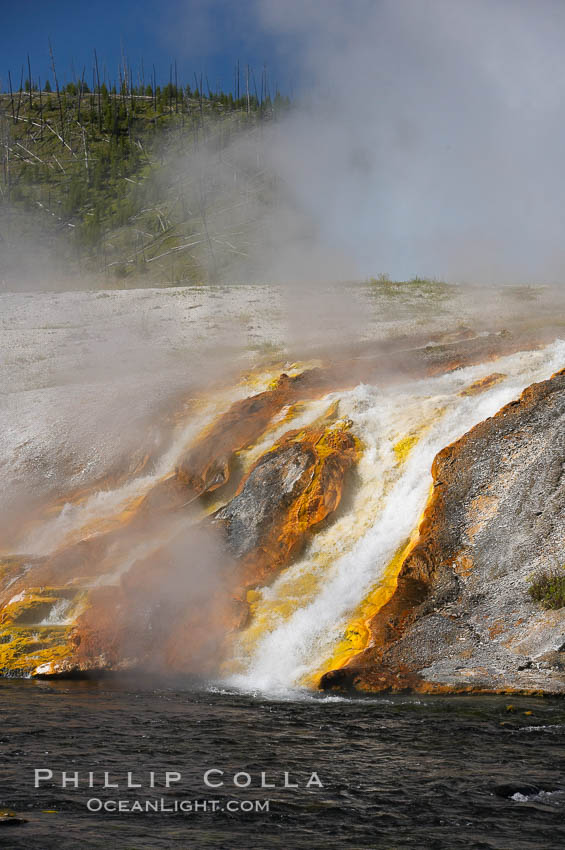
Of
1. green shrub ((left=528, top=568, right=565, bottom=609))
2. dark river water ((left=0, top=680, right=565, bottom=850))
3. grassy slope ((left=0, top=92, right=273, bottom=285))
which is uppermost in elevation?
grassy slope ((left=0, top=92, right=273, bottom=285))

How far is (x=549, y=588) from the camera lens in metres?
9.41

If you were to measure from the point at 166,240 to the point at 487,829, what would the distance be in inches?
2228

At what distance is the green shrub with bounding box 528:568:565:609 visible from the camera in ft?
30.3

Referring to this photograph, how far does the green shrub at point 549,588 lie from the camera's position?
9.24 m

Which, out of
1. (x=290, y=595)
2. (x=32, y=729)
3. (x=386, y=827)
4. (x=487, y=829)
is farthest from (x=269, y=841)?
(x=290, y=595)

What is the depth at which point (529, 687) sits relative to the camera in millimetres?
8289

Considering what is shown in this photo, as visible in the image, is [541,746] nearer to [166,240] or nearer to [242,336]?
[242,336]

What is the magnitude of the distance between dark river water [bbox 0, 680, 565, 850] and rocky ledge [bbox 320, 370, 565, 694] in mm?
626

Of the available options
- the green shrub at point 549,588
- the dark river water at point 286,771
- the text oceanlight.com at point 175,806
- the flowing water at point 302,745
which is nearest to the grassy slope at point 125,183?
the flowing water at point 302,745

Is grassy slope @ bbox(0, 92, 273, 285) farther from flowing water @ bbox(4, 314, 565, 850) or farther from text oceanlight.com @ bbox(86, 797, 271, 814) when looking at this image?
text oceanlight.com @ bbox(86, 797, 271, 814)

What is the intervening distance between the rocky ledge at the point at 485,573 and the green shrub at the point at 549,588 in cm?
9

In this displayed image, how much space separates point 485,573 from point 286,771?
5.02 metres

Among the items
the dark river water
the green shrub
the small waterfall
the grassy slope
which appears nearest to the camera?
the dark river water

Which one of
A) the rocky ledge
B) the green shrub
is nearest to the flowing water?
the rocky ledge
